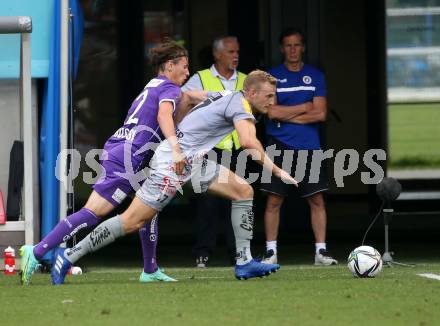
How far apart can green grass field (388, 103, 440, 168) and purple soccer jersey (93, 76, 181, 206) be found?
18369 mm

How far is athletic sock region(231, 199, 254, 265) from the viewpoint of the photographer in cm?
1000

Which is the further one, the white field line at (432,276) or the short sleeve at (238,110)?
the white field line at (432,276)

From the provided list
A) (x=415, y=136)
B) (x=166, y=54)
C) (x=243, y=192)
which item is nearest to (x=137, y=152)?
(x=166, y=54)

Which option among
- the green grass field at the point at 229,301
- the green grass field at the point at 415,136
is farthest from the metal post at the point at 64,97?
the green grass field at the point at 415,136

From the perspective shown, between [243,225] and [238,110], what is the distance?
866mm

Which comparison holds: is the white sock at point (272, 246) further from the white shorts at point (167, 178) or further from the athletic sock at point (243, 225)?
the white shorts at point (167, 178)

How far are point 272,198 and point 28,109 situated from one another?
7.92 ft

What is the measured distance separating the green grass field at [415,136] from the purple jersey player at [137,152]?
18.4 m

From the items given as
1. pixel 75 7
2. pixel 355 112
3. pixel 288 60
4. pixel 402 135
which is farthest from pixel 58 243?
pixel 402 135

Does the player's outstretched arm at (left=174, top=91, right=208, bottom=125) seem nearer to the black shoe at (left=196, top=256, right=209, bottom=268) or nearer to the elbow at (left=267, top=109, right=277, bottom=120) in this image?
the elbow at (left=267, top=109, right=277, bottom=120)

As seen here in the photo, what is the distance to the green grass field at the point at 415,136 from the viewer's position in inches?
1188

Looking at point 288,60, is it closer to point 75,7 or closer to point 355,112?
point 75,7

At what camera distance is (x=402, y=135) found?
3791 centimetres

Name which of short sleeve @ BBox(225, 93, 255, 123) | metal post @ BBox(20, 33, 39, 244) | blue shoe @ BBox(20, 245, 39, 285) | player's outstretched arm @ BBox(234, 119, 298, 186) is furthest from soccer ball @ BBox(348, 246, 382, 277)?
metal post @ BBox(20, 33, 39, 244)
